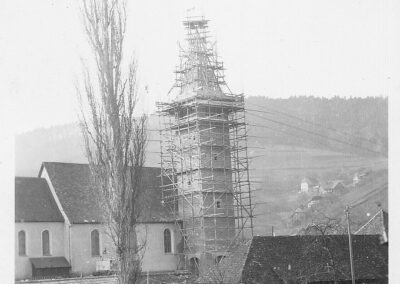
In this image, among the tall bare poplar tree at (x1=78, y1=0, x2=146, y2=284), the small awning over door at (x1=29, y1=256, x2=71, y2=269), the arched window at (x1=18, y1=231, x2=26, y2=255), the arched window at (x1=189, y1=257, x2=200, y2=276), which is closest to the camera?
the tall bare poplar tree at (x1=78, y1=0, x2=146, y2=284)

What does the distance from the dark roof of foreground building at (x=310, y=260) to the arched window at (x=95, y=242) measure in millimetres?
12252

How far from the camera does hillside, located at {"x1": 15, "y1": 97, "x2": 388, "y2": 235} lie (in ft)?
109

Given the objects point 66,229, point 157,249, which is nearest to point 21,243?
point 66,229

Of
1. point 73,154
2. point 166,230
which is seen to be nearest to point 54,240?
point 166,230

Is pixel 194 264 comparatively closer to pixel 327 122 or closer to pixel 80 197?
pixel 80 197

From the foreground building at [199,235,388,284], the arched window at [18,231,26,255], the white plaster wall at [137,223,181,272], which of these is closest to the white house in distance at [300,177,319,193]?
the white plaster wall at [137,223,181,272]

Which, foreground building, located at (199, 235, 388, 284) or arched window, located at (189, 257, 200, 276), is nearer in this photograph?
foreground building, located at (199, 235, 388, 284)

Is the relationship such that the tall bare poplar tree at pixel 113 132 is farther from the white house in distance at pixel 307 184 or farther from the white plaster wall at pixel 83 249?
the white house in distance at pixel 307 184

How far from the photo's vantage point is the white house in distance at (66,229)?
35219 millimetres

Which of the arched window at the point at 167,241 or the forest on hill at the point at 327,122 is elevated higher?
the forest on hill at the point at 327,122

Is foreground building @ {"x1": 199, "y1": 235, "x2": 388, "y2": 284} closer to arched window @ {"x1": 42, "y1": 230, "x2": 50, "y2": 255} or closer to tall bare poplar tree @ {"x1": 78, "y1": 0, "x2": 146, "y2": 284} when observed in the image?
tall bare poplar tree @ {"x1": 78, "y1": 0, "x2": 146, "y2": 284}

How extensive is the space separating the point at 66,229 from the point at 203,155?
9325 millimetres

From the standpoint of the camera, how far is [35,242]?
35562mm

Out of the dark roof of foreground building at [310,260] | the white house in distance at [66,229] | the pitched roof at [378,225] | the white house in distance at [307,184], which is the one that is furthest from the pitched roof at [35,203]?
the white house in distance at [307,184]
